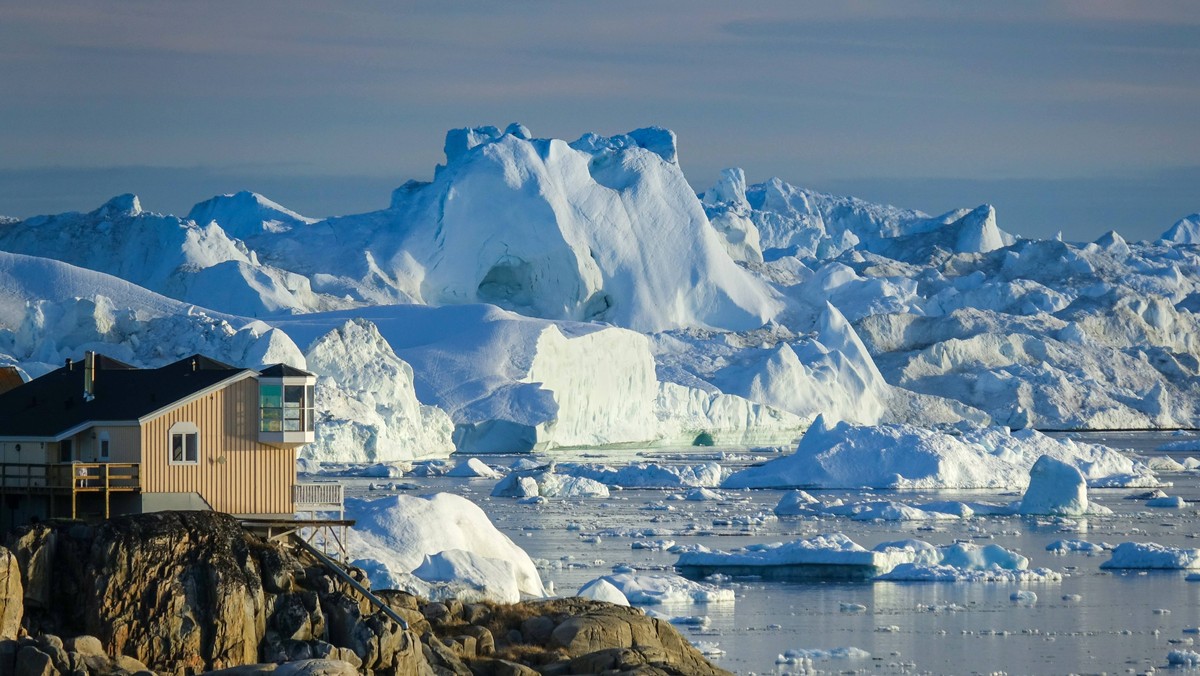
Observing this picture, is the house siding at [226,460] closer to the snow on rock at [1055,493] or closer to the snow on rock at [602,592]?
the snow on rock at [602,592]

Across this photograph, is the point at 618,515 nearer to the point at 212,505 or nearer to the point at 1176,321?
the point at 212,505

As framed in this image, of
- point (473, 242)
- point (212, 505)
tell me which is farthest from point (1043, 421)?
point (212, 505)

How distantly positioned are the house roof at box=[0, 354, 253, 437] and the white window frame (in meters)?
0.21

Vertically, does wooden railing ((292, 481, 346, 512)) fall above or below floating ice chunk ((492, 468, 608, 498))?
above

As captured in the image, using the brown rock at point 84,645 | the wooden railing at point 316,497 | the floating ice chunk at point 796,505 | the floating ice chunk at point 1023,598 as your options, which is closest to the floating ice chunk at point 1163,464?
the floating ice chunk at point 796,505

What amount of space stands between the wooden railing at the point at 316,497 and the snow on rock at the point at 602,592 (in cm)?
510

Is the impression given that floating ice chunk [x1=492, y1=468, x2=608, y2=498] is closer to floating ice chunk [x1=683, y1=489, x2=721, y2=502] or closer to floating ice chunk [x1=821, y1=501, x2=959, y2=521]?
floating ice chunk [x1=683, y1=489, x2=721, y2=502]

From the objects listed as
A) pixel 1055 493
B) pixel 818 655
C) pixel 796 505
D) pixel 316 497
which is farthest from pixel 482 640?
pixel 1055 493

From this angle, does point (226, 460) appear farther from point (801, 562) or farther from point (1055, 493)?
point (1055, 493)

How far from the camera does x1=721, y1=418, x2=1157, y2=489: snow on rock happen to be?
4069cm

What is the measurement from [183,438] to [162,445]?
0.57ft

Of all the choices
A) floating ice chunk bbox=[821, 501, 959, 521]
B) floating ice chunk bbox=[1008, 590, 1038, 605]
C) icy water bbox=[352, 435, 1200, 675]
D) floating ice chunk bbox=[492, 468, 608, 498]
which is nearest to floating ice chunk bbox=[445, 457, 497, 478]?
floating ice chunk bbox=[492, 468, 608, 498]

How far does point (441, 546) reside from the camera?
19844 mm

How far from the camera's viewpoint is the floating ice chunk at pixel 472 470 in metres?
44.3
